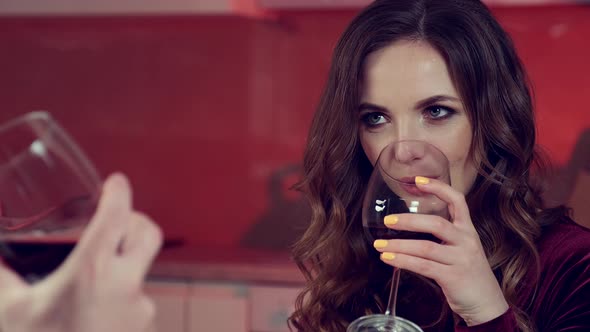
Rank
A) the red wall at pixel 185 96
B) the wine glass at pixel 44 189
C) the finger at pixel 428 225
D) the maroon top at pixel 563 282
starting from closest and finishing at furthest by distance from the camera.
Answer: the wine glass at pixel 44 189 < the finger at pixel 428 225 < the maroon top at pixel 563 282 < the red wall at pixel 185 96

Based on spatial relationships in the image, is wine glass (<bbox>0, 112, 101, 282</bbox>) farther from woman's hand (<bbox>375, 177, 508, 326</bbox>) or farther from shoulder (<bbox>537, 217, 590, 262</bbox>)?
shoulder (<bbox>537, 217, 590, 262</bbox>)

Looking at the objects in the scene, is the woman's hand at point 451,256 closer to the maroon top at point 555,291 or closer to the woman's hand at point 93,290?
the maroon top at point 555,291

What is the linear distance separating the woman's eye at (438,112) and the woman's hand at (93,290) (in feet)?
2.44

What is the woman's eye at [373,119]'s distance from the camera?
1207mm

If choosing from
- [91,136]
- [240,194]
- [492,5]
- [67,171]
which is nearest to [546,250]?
[67,171]

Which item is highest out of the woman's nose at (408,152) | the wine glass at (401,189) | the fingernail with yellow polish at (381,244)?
the woman's nose at (408,152)

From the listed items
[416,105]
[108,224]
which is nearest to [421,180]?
[416,105]

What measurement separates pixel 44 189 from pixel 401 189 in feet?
1.49

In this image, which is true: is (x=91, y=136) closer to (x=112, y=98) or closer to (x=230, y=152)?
(x=112, y=98)

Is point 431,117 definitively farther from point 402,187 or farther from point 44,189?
point 44,189

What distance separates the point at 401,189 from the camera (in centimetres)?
91

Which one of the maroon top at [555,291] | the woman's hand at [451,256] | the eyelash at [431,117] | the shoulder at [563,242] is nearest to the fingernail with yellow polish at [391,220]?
the woman's hand at [451,256]

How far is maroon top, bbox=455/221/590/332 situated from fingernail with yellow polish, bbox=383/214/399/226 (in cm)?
32

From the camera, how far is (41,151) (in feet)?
2.06
